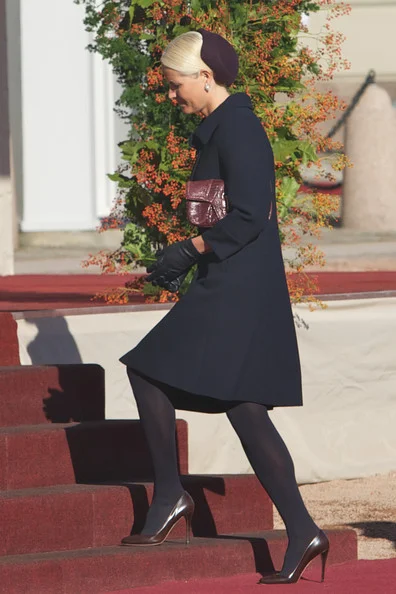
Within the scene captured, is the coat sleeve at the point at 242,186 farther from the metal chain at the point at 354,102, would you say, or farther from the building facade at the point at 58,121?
the metal chain at the point at 354,102

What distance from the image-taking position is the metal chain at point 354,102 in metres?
22.7

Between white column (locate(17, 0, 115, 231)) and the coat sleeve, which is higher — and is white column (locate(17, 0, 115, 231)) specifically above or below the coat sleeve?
below

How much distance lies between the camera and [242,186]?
4.94 meters

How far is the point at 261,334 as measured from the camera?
5.03 meters

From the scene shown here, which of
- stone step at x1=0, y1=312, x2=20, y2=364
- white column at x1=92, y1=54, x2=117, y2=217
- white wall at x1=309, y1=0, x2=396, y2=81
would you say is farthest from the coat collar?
white wall at x1=309, y1=0, x2=396, y2=81

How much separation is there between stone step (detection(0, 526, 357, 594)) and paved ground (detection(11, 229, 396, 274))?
10.0m

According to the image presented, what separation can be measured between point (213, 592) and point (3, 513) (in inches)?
31.1

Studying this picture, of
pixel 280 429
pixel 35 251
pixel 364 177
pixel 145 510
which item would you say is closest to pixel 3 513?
pixel 145 510

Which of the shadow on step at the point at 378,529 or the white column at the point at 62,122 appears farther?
the white column at the point at 62,122

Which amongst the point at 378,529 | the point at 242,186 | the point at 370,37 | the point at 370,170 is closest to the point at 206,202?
the point at 242,186

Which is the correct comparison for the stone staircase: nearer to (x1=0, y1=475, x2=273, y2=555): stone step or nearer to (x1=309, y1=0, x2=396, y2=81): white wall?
(x1=0, y1=475, x2=273, y2=555): stone step

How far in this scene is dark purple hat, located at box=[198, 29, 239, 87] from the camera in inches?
199

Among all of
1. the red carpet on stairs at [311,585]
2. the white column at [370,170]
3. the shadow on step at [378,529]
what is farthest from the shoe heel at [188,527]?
the white column at [370,170]

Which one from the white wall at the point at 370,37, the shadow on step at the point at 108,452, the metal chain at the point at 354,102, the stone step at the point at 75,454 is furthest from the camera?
the white wall at the point at 370,37
